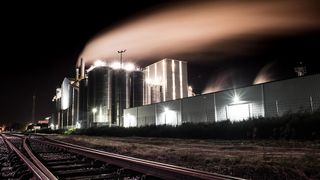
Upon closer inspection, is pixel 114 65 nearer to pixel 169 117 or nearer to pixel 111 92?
pixel 111 92

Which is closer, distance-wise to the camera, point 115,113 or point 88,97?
point 115,113

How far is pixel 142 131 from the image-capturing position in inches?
1976

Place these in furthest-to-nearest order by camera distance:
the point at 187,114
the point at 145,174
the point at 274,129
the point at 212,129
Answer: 1. the point at 187,114
2. the point at 212,129
3. the point at 274,129
4. the point at 145,174

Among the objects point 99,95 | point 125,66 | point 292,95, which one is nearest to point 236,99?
point 292,95

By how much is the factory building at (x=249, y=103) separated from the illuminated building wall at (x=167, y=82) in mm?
44595

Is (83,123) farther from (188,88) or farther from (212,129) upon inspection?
(212,129)

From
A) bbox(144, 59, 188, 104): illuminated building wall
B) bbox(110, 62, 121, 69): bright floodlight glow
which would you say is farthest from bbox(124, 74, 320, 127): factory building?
bbox(110, 62, 121, 69): bright floodlight glow

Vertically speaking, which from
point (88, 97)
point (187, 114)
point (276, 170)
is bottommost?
point (276, 170)

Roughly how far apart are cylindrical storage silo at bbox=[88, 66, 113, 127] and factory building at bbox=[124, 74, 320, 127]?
38.1 metres

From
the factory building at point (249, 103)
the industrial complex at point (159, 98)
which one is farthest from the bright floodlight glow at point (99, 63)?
the factory building at point (249, 103)

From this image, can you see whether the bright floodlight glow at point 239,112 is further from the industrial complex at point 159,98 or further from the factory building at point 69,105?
the factory building at point 69,105

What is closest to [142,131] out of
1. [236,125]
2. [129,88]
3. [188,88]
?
[236,125]

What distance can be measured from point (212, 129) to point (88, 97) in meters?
70.8

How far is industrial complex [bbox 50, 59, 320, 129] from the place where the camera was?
114ft
